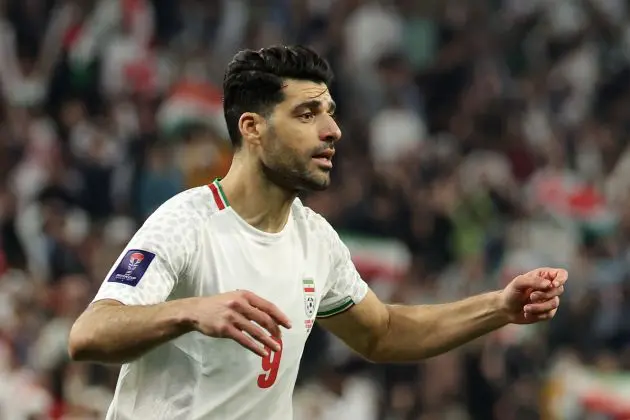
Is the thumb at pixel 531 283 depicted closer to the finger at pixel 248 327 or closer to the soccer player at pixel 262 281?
the soccer player at pixel 262 281

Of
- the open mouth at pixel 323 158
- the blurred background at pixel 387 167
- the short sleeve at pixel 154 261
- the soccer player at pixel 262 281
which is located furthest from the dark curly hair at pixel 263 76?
the blurred background at pixel 387 167

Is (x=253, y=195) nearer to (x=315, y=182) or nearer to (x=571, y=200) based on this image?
(x=315, y=182)

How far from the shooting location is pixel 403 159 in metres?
13.0

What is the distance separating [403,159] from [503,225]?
1.17 metres

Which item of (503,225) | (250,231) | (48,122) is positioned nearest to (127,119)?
(48,122)

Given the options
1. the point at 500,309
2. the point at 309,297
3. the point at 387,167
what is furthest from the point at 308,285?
the point at 387,167

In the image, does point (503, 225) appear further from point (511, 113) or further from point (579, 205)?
point (511, 113)

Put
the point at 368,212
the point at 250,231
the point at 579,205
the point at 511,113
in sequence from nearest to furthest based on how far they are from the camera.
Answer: the point at 250,231 → the point at 368,212 → the point at 579,205 → the point at 511,113

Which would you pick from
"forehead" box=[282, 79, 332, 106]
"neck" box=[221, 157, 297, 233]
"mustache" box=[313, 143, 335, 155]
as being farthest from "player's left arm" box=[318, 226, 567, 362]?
"forehead" box=[282, 79, 332, 106]

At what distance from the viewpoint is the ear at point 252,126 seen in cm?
511

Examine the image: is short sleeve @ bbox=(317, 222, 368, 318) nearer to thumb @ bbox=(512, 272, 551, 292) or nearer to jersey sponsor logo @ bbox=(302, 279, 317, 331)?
jersey sponsor logo @ bbox=(302, 279, 317, 331)

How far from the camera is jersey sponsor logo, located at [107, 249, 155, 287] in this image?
14.8 feet

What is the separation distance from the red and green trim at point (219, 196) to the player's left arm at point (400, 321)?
1.97ft

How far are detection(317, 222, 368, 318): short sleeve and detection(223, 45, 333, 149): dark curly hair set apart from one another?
0.57 metres
